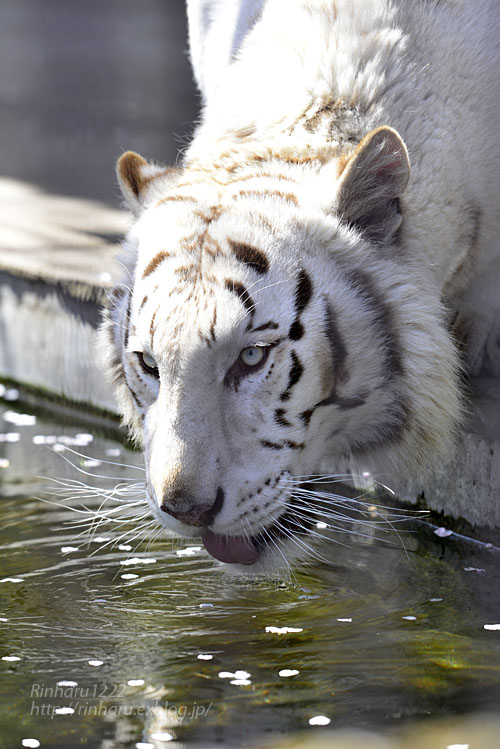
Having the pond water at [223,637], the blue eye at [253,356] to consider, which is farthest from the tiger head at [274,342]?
the pond water at [223,637]

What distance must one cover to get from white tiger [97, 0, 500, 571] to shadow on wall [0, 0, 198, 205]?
2.50m

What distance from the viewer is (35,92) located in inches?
468

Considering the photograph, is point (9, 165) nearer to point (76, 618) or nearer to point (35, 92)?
point (35, 92)

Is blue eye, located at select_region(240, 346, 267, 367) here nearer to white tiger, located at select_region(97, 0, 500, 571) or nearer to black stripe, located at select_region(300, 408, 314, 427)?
white tiger, located at select_region(97, 0, 500, 571)

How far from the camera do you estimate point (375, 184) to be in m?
3.11

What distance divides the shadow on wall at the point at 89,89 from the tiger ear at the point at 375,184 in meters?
2.91

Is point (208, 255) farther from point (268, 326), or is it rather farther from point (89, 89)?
point (89, 89)

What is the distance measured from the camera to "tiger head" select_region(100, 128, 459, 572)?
9.45ft

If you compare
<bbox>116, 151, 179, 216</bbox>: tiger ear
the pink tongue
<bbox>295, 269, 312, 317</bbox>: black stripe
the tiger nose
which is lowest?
the pink tongue

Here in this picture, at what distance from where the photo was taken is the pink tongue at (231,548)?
10.0 ft

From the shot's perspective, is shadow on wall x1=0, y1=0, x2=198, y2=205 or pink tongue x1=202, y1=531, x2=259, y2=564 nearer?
pink tongue x1=202, y1=531, x2=259, y2=564

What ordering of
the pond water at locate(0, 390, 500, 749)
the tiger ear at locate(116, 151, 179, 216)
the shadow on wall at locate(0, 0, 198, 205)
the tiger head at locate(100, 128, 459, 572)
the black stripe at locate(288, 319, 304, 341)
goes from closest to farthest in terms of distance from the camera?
the pond water at locate(0, 390, 500, 749) → the tiger head at locate(100, 128, 459, 572) → the black stripe at locate(288, 319, 304, 341) → the tiger ear at locate(116, 151, 179, 216) → the shadow on wall at locate(0, 0, 198, 205)

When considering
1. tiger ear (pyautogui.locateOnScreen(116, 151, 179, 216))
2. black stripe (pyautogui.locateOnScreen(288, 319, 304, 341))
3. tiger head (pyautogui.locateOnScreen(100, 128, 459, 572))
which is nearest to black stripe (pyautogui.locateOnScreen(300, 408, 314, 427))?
tiger head (pyautogui.locateOnScreen(100, 128, 459, 572))

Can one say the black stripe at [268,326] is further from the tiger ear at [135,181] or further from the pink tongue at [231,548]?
the tiger ear at [135,181]
